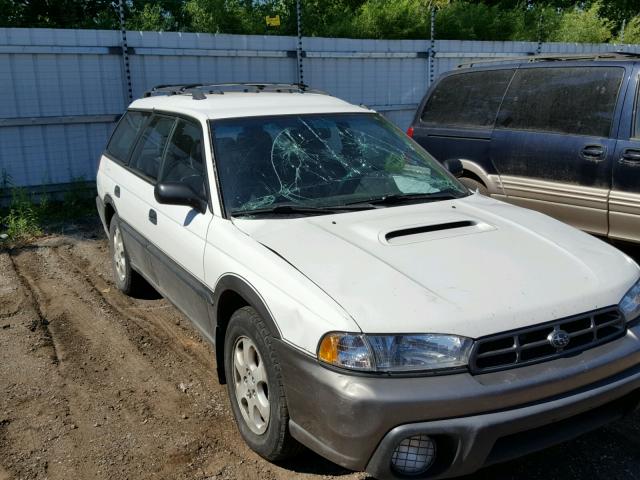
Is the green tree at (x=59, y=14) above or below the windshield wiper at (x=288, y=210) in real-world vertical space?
above

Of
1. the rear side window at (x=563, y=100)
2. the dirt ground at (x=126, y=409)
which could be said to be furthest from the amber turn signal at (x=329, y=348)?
the rear side window at (x=563, y=100)

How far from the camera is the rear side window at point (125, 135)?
201 inches

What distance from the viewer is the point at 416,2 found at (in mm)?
15305

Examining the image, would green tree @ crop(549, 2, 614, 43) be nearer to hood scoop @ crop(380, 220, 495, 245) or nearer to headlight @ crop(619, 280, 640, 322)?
hood scoop @ crop(380, 220, 495, 245)

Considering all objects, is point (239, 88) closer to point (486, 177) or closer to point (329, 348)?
point (486, 177)

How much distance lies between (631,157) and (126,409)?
14.1 feet

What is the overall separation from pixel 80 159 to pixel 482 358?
7521mm

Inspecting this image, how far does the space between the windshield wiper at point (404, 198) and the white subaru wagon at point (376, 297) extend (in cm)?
1

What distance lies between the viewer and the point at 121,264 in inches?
214

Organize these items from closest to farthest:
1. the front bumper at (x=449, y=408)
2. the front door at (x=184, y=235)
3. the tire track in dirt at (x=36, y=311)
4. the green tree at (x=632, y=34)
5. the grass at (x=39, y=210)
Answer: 1. the front bumper at (x=449, y=408)
2. the front door at (x=184, y=235)
3. the tire track in dirt at (x=36, y=311)
4. the grass at (x=39, y=210)
5. the green tree at (x=632, y=34)

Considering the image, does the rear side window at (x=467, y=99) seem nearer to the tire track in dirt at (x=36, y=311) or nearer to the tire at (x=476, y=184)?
the tire at (x=476, y=184)

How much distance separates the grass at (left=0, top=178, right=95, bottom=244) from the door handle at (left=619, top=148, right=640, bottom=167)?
6.34m

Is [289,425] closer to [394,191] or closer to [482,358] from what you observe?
[482,358]

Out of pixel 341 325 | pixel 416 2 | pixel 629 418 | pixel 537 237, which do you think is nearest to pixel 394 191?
pixel 537 237
